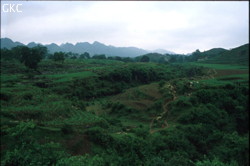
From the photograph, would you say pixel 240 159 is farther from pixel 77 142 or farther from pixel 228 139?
pixel 77 142

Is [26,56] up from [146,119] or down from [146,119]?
up

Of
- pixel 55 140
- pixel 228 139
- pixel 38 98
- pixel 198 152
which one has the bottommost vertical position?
pixel 198 152

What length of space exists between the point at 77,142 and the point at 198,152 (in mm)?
11007

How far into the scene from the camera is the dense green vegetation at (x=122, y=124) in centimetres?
1053

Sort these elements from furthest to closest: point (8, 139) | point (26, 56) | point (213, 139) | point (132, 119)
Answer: point (26, 56) < point (132, 119) < point (213, 139) < point (8, 139)

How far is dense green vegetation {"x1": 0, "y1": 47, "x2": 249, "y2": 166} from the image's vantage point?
34.6ft

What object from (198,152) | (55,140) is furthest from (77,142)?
(198,152)

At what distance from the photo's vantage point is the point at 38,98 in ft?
63.7

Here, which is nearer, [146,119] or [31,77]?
[146,119]

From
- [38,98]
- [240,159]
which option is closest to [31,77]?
[38,98]

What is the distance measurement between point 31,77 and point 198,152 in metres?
27.6

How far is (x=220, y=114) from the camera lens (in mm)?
22312

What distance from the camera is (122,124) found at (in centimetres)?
2103

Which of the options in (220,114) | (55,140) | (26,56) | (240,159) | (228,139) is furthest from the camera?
(26,56)
